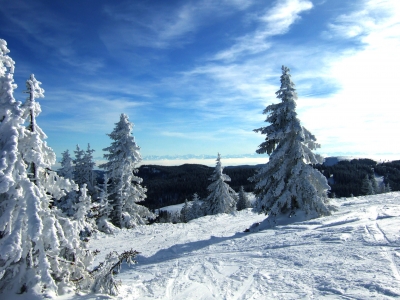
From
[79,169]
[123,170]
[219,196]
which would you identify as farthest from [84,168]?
[219,196]

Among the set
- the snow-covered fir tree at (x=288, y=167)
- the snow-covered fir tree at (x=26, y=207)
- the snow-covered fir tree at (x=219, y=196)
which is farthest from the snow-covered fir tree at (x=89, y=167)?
the snow-covered fir tree at (x=26, y=207)

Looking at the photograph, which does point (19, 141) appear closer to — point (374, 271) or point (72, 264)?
point (72, 264)

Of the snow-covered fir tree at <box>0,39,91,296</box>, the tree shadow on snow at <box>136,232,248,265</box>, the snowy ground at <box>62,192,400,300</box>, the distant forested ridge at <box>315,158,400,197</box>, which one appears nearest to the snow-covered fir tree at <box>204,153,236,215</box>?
the tree shadow on snow at <box>136,232,248,265</box>

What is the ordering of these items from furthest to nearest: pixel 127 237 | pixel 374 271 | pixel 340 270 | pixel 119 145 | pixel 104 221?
1. pixel 119 145
2. pixel 104 221
3. pixel 127 237
4. pixel 340 270
5. pixel 374 271

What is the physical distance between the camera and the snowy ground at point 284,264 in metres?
7.33

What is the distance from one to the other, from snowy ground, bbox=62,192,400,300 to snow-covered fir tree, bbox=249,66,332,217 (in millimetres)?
1765

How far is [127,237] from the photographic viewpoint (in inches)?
753

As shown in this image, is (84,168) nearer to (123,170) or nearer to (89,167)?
(89,167)

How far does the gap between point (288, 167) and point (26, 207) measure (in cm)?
1460

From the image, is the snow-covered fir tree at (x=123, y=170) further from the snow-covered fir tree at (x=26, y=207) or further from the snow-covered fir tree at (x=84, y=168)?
the snow-covered fir tree at (x=26, y=207)

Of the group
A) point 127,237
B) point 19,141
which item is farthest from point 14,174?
point 127,237

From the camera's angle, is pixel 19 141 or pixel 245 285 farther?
pixel 245 285

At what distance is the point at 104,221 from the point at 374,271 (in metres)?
18.6

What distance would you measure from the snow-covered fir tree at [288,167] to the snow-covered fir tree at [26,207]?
12699 mm
